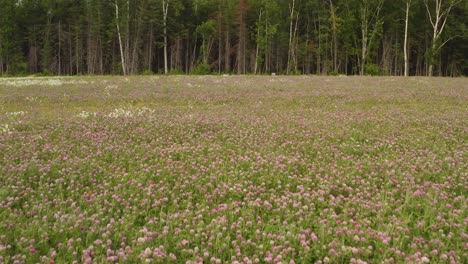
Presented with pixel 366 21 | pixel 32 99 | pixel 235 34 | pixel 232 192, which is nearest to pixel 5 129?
pixel 232 192

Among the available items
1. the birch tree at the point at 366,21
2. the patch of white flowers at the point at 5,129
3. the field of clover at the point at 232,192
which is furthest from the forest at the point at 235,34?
the field of clover at the point at 232,192

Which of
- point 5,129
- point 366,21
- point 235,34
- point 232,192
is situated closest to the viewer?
point 232,192

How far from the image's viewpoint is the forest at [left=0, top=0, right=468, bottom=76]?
61812 millimetres

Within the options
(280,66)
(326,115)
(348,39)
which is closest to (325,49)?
(348,39)

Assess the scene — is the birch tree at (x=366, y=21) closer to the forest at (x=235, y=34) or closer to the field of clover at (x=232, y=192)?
the forest at (x=235, y=34)

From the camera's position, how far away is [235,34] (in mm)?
71625

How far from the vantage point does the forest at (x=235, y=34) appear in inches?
2434

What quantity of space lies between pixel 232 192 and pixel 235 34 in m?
70.5

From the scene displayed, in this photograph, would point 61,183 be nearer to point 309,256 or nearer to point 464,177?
point 309,256

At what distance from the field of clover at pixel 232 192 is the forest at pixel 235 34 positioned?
5305 centimetres

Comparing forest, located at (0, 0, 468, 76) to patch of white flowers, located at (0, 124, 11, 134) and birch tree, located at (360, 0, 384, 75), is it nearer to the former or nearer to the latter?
birch tree, located at (360, 0, 384, 75)

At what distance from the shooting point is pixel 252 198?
16.0 ft

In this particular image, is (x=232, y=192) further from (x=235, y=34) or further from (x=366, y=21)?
(x=235, y=34)

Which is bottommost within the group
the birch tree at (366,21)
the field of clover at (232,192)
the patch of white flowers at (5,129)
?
the field of clover at (232,192)
